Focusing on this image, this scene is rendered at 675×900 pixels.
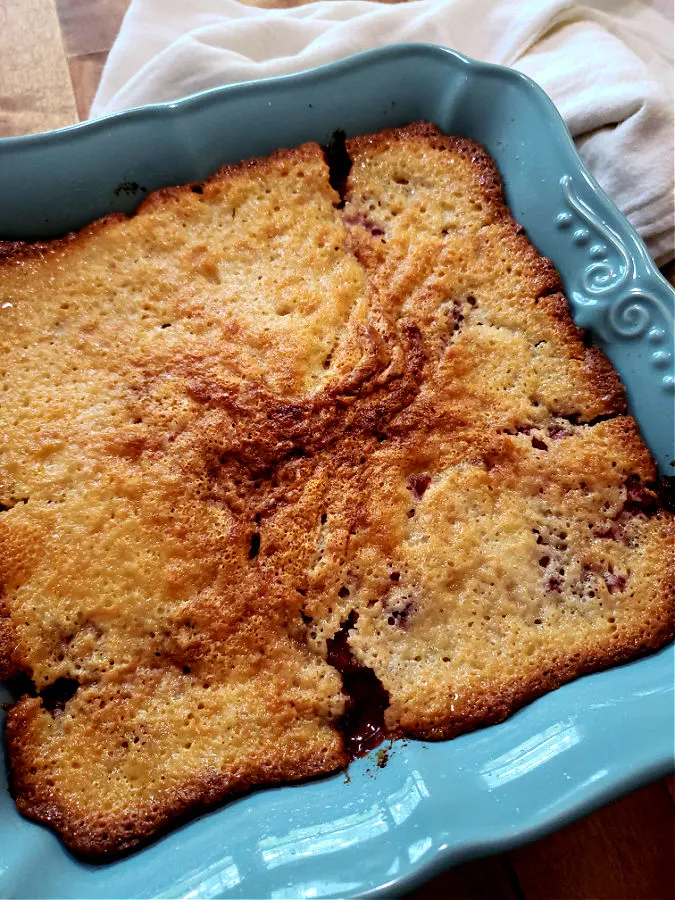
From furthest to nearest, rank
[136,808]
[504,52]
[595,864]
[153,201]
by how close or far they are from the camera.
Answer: [504,52]
[153,201]
[595,864]
[136,808]

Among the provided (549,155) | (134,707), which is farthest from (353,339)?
(134,707)

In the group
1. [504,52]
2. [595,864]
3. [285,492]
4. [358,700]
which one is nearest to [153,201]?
[285,492]

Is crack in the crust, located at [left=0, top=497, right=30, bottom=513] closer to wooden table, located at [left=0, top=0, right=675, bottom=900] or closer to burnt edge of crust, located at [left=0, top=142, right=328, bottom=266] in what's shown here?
burnt edge of crust, located at [left=0, top=142, right=328, bottom=266]

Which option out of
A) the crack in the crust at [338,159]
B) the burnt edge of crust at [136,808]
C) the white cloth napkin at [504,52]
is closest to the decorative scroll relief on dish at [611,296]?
the white cloth napkin at [504,52]

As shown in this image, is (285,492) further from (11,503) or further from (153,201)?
(153,201)

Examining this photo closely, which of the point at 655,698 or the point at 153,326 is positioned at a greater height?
the point at 153,326

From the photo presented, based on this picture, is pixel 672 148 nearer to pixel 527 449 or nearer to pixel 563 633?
pixel 527 449

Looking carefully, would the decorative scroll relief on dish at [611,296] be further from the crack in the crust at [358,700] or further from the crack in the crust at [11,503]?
the crack in the crust at [11,503]
